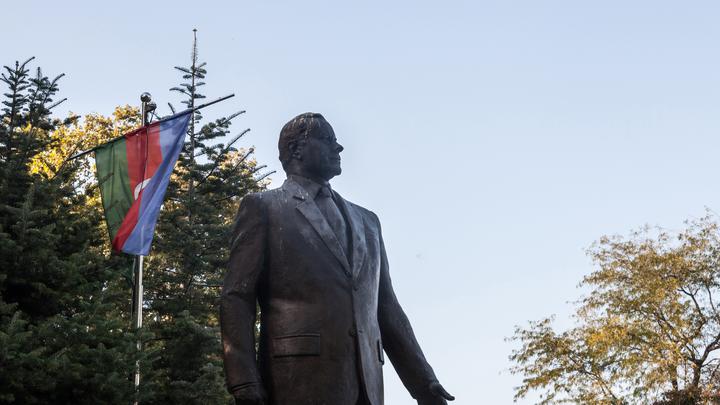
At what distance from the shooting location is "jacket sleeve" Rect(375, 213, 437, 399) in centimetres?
637

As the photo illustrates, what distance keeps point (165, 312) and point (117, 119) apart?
14.5m

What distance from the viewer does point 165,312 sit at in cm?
2522

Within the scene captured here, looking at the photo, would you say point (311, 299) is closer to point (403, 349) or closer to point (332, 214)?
point (332, 214)

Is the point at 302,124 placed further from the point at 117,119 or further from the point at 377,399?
the point at 117,119

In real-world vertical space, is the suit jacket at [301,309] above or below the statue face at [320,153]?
below

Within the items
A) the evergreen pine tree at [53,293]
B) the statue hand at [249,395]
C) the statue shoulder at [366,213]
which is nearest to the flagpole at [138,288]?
the evergreen pine tree at [53,293]

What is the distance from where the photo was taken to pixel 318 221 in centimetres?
624

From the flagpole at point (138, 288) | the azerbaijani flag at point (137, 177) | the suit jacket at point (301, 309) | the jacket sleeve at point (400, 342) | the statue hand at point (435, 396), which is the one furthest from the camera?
the azerbaijani flag at point (137, 177)

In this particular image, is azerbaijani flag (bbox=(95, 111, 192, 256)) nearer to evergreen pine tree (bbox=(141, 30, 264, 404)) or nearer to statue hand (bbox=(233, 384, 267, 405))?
evergreen pine tree (bbox=(141, 30, 264, 404))

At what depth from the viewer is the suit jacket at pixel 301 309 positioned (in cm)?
587

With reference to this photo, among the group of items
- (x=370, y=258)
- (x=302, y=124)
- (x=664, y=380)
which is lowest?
(x=370, y=258)

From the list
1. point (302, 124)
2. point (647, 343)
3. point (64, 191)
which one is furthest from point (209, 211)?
point (302, 124)

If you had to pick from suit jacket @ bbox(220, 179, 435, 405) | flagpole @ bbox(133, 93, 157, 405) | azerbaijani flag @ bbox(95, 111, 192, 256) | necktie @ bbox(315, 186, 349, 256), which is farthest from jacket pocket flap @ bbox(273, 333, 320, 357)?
azerbaijani flag @ bbox(95, 111, 192, 256)

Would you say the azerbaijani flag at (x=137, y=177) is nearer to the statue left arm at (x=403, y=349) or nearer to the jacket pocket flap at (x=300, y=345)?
the statue left arm at (x=403, y=349)
